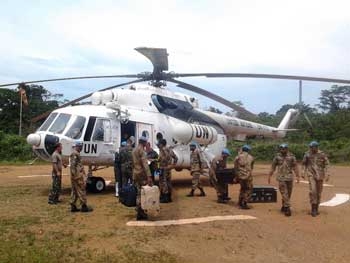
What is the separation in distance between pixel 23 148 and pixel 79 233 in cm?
2394

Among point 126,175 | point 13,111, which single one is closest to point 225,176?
point 126,175

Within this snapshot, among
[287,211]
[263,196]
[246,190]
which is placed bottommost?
[287,211]

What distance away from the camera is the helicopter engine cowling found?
14.7 metres

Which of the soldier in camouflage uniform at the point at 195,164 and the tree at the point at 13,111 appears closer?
the soldier in camouflage uniform at the point at 195,164

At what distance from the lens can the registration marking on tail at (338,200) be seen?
40.7 feet

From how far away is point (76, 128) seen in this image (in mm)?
12680

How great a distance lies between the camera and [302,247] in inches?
307

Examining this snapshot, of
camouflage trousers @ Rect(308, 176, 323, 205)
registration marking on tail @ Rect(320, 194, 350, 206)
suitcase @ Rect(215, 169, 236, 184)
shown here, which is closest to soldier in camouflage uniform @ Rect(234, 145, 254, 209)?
suitcase @ Rect(215, 169, 236, 184)

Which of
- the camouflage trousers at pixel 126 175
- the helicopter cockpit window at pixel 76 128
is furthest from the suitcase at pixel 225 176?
the helicopter cockpit window at pixel 76 128

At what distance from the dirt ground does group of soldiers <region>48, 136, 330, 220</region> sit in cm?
Answer: 34

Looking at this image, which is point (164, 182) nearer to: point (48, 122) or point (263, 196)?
point (263, 196)

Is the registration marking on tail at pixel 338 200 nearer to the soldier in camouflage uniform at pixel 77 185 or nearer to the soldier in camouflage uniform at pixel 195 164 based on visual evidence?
the soldier in camouflage uniform at pixel 195 164

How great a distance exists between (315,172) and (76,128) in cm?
625

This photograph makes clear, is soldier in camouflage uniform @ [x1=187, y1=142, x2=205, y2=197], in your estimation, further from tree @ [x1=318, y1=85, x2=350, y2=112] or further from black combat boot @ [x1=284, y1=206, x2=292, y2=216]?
tree @ [x1=318, y1=85, x2=350, y2=112]
